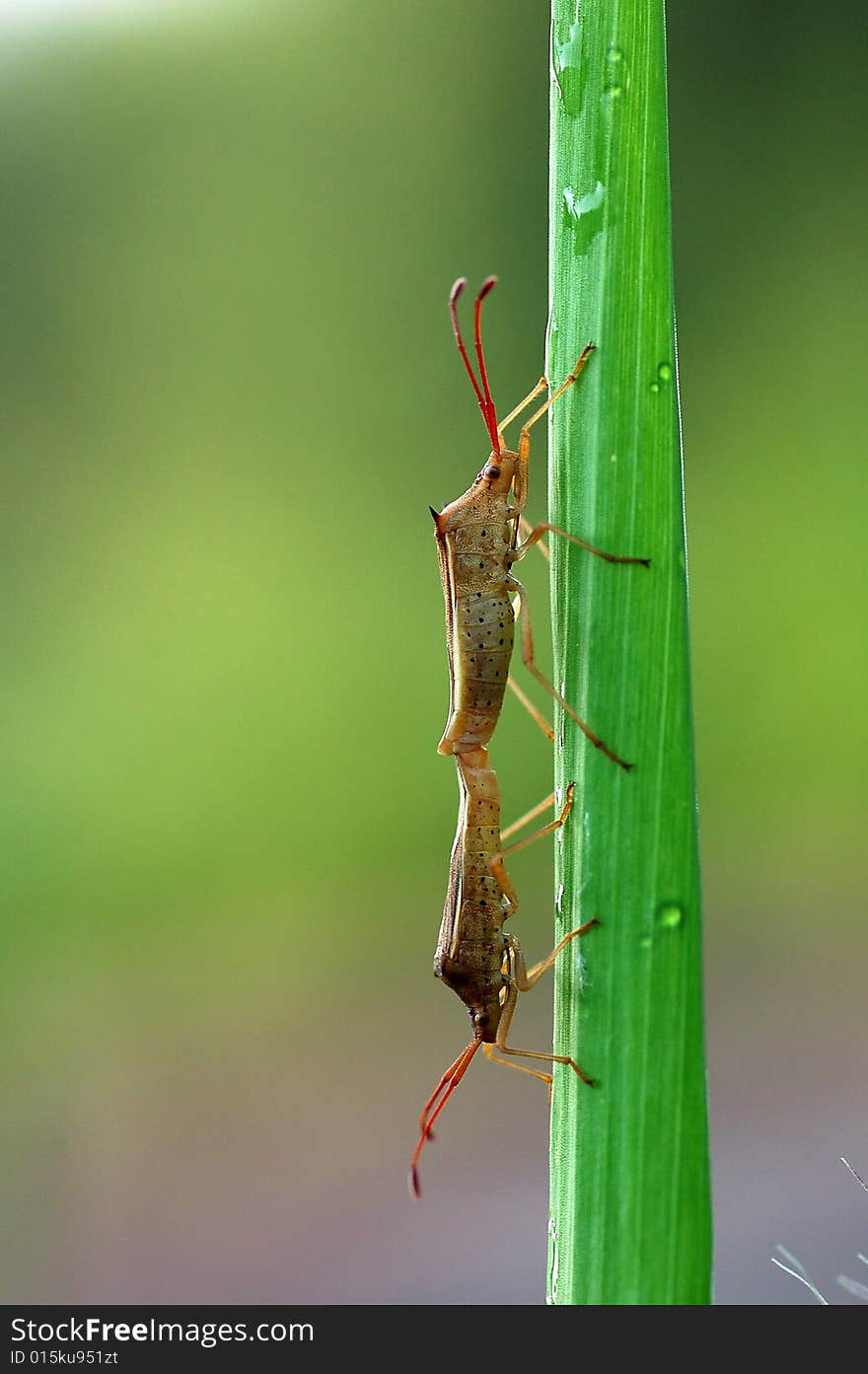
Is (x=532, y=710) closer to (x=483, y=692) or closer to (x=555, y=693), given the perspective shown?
(x=483, y=692)

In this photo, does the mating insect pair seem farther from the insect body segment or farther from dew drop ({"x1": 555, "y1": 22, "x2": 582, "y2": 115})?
dew drop ({"x1": 555, "y1": 22, "x2": 582, "y2": 115})

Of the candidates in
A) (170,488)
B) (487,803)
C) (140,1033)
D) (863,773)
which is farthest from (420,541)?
(487,803)

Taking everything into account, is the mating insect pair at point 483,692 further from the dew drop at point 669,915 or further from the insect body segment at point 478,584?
the dew drop at point 669,915

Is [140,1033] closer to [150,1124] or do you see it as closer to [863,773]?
[150,1124]

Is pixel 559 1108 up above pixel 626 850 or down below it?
below

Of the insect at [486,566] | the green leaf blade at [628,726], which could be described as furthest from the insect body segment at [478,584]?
the green leaf blade at [628,726]

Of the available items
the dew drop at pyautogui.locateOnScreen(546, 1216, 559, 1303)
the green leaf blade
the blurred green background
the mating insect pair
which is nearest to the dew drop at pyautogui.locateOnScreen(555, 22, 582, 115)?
the green leaf blade
